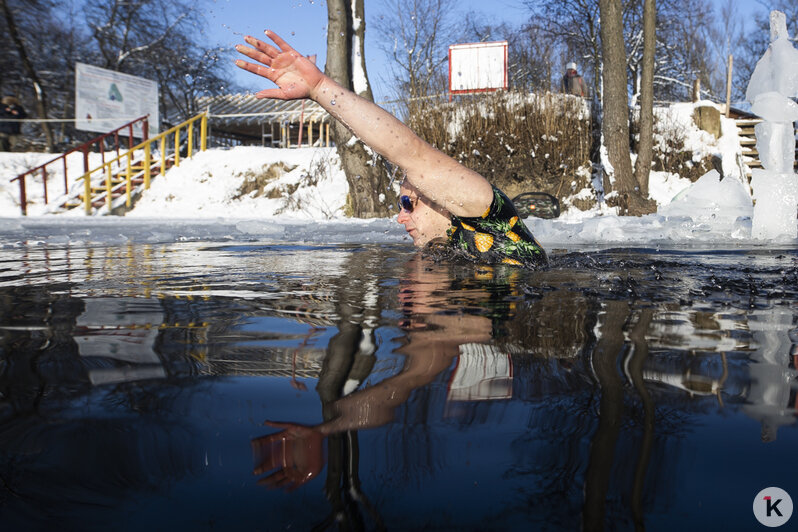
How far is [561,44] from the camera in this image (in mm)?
22234

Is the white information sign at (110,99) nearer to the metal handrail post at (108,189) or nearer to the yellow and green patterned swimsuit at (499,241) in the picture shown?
the metal handrail post at (108,189)

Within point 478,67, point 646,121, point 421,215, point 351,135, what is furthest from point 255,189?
point 421,215

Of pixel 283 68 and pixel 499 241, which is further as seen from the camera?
pixel 499 241

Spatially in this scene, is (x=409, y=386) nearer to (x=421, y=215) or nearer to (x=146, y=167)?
(x=421, y=215)

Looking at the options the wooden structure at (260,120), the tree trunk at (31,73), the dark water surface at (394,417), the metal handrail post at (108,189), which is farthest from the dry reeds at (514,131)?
the tree trunk at (31,73)

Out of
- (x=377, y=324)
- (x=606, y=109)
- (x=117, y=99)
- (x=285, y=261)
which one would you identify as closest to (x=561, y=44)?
(x=606, y=109)

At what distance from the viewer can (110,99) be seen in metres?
16.7

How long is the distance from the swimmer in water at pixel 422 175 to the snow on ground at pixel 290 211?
2.60 m

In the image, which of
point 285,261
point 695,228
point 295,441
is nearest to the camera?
point 295,441

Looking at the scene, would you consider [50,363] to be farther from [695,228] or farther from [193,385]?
[695,228]

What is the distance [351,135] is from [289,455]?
9.68 m

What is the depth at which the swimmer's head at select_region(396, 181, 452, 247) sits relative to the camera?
3.46 meters

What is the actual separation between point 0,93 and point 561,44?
19795mm

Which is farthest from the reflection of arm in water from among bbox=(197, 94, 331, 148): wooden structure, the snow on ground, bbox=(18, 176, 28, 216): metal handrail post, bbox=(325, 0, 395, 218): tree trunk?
bbox=(197, 94, 331, 148): wooden structure
